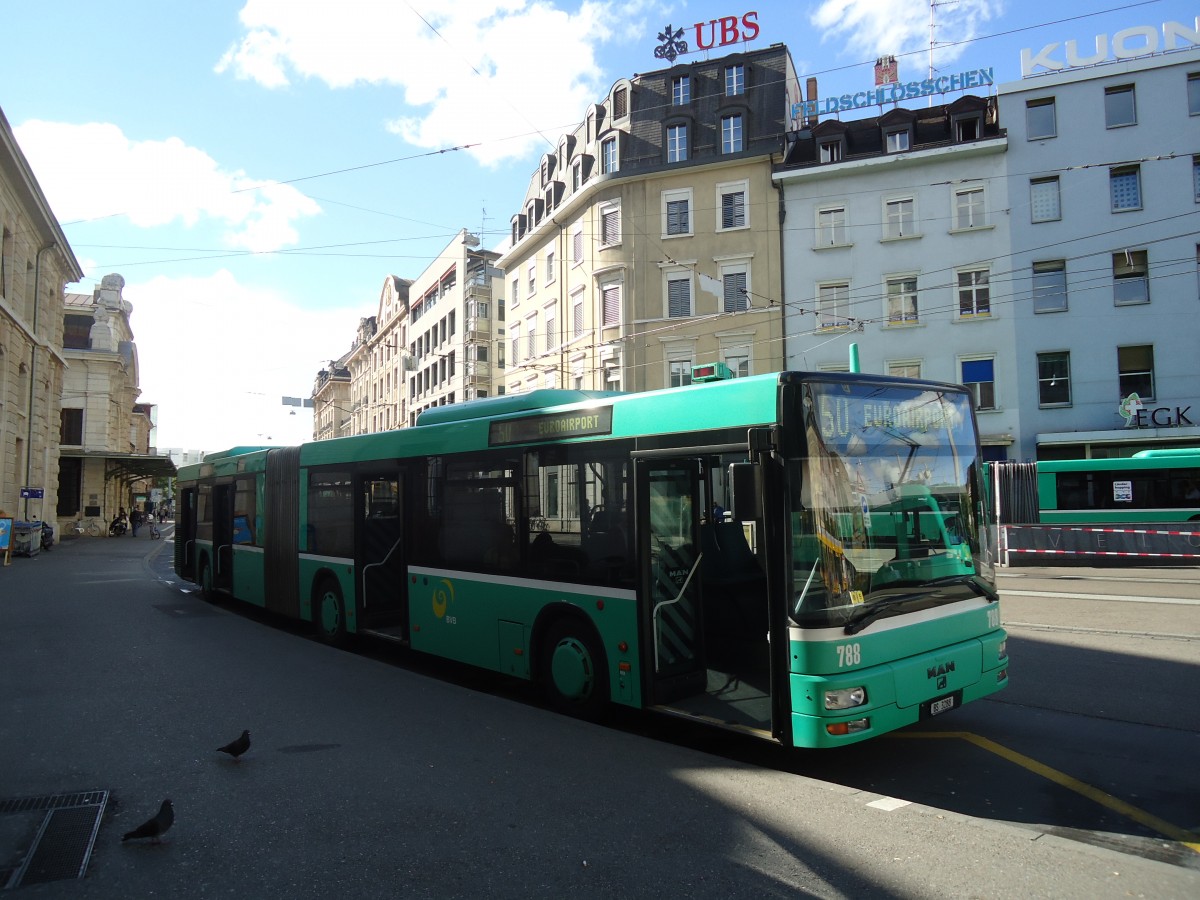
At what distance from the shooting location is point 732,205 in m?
32.7

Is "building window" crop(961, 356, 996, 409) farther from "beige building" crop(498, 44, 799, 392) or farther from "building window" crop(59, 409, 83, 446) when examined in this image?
"building window" crop(59, 409, 83, 446)

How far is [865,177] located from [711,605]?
2774cm

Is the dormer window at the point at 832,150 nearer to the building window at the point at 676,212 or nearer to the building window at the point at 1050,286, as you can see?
the building window at the point at 676,212

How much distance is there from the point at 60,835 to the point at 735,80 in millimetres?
34368

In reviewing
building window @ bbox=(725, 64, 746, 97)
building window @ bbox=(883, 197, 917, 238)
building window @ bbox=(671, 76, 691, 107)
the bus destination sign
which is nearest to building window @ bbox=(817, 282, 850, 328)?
building window @ bbox=(883, 197, 917, 238)

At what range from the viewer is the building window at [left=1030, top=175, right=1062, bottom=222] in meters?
28.8

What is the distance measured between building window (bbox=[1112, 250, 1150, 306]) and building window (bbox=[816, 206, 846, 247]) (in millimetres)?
8845

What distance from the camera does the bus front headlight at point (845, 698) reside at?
5055 millimetres

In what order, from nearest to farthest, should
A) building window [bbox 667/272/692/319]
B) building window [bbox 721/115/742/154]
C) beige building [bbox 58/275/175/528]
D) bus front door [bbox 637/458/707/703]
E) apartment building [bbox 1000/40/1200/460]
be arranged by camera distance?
bus front door [bbox 637/458/707/703]
apartment building [bbox 1000/40/1200/460]
building window [bbox 667/272/692/319]
building window [bbox 721/115/742/154]
beige building [bbox 58/275/175/528]

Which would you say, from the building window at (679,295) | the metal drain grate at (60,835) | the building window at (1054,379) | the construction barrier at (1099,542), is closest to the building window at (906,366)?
the building window at (1054,379)

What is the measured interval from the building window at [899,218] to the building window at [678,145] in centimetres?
824

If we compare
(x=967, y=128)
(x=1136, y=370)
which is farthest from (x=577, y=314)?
(x=1136, y=370)

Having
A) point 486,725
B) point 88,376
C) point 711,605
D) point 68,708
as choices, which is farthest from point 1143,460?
point 88,376

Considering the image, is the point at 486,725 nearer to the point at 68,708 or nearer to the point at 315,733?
the point at 315,733
